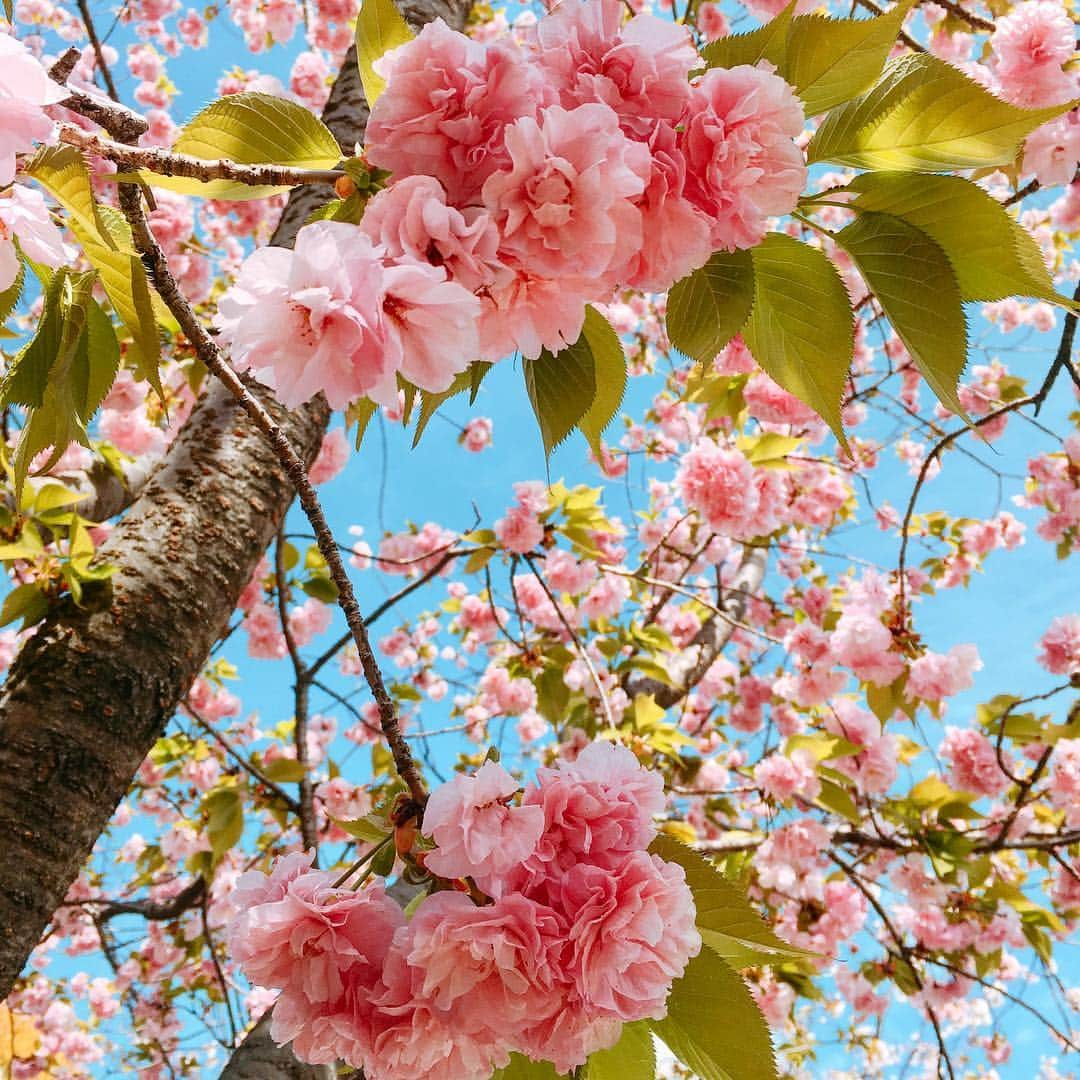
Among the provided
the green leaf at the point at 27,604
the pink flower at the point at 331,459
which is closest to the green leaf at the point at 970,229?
the green leaf at the point at 27,604

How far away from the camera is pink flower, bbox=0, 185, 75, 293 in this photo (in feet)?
1.94

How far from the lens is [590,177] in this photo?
48 centimetres

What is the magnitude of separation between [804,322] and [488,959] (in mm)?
531

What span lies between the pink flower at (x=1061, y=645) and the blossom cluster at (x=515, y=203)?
2923mm

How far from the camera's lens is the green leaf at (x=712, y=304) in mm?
642

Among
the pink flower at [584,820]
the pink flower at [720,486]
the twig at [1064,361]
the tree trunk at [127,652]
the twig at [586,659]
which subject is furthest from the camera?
the pink flower at [720,486]

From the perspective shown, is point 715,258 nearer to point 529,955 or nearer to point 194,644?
point 529,955

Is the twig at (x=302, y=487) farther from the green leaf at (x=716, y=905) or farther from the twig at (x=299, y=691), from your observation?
the twig at (x=299, y=691)

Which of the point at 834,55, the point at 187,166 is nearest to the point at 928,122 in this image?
the point at 834,55

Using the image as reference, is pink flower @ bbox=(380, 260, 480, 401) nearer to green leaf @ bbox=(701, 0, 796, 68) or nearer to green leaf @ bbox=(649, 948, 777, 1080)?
green leaf @ bbox=(701, 0, 796, 68)

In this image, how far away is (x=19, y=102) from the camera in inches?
18.2

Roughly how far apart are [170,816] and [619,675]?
2.66 metres

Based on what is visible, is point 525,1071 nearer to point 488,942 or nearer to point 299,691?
point 488,942

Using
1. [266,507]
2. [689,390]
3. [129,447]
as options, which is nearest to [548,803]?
[266,507]
